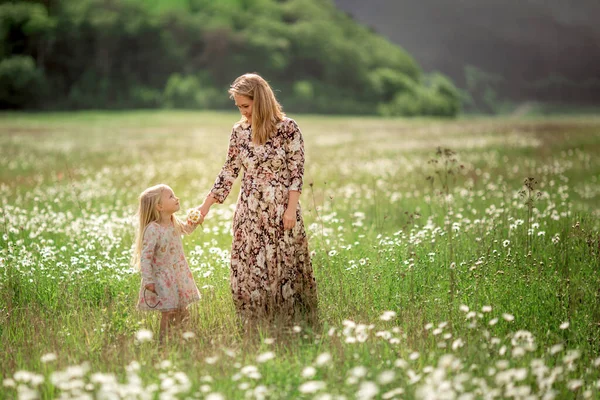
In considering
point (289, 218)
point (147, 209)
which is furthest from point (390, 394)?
point (147, 209)

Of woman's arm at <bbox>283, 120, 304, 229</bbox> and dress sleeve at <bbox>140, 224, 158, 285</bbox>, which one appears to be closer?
dress sleeve at <bbox>140, 224, 158, 285</bbox>

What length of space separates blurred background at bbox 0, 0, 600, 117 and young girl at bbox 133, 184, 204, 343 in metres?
61.9

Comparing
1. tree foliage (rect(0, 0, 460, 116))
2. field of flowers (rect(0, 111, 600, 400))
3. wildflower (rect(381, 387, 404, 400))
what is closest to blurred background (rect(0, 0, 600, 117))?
tree foliage (rect(0, 0, 460, 116))

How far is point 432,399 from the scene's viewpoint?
363cm

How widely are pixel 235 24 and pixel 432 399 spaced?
4131 inches

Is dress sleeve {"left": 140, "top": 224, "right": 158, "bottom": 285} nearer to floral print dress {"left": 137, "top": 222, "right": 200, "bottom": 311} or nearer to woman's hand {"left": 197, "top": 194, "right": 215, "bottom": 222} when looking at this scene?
floral print dress {"left": 137, "top": 222, "right": 200, "bottom": 311}

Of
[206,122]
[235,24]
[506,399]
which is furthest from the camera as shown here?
[235,24]

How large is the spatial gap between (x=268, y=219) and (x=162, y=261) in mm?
1047

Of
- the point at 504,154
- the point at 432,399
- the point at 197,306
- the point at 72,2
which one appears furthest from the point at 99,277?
the point at 72,2

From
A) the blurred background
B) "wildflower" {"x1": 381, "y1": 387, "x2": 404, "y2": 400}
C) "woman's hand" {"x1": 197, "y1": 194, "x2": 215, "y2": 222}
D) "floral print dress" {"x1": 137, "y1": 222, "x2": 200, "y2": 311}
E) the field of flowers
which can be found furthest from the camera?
the blurred background

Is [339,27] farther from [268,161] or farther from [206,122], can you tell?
[268,161]

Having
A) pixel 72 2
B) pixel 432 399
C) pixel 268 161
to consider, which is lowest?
pixel 432 399

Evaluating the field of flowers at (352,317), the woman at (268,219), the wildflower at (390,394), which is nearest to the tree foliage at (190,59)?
the field of flowers at (352,317)

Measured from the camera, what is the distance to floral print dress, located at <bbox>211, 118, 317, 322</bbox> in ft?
19.8
